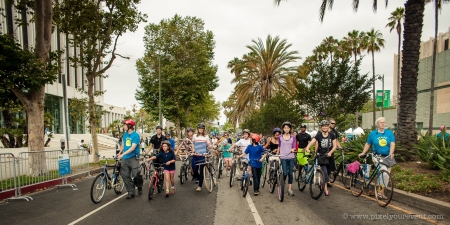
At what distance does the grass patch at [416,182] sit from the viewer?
7.30 m

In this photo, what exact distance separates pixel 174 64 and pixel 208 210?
28139 mm

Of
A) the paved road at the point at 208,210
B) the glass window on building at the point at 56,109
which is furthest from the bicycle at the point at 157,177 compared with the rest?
the glass window on building at the point at 56,109

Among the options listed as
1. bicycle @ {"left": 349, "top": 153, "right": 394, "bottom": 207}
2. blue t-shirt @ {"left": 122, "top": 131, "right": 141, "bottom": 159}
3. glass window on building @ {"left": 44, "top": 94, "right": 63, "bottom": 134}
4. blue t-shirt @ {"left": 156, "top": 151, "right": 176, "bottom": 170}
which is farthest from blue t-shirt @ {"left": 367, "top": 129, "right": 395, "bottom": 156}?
glass window on building @ {"left": 44, "top": 94, "right": 63, "bottom": 134}

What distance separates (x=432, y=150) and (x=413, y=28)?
4.47 m

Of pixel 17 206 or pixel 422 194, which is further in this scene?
pixel 17 206

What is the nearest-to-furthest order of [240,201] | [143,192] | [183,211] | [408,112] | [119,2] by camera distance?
[183,211], [240,201], [143,192], [408,112], [119,2]

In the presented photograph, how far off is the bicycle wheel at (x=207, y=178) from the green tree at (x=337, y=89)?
1176 centimetres

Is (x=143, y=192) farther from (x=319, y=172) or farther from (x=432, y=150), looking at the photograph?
(x=432, y=150)

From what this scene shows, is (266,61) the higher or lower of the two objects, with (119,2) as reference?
lower

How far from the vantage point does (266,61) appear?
2981 cm

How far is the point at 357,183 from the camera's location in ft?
27.0

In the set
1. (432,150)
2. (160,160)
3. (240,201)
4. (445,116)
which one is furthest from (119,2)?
(445,116)

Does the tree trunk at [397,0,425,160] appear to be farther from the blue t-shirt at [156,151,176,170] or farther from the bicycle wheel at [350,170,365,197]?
the blue t-shirt at [156,151,176,170]

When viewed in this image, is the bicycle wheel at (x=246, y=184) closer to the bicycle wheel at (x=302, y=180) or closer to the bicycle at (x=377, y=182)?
the bicycle wheel at (x=302, y=180)
